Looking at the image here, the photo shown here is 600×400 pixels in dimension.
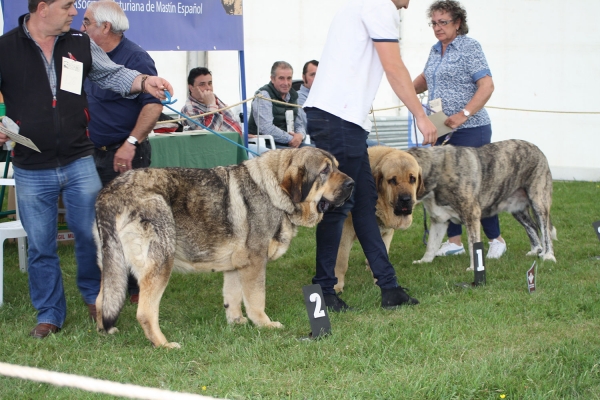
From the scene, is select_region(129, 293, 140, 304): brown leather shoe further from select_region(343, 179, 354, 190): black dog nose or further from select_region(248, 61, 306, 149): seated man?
select_region(248, 61, 306, 149): seated man

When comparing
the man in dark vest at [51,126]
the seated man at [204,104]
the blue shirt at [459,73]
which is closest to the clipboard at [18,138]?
the man in dark vest at [51,126]

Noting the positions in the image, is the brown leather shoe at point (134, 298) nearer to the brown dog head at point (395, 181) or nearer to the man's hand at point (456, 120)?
the brown dog head at point (395, 181)

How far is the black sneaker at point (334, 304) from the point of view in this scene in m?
4.81

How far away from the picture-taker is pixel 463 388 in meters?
3.26

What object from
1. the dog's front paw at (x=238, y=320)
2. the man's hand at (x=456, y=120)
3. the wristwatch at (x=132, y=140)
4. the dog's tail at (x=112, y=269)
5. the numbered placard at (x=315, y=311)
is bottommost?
the dog's front paw at (x=238, y=320)

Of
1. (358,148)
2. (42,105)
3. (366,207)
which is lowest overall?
(366,207)

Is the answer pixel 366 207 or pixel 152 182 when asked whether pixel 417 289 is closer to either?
pixel 366 207

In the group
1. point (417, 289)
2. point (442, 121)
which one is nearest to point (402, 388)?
point (417, 289)

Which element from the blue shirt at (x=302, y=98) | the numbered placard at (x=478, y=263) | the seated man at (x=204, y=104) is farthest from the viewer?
the blue shirt at (x=302, y=98)

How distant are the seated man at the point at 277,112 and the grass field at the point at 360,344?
347 centimetres

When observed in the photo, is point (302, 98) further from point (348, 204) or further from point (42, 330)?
point (42, 330)

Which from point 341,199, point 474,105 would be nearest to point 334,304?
point 341,199

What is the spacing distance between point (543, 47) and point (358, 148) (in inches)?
335

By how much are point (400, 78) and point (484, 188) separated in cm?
219
